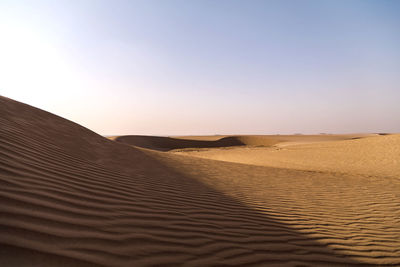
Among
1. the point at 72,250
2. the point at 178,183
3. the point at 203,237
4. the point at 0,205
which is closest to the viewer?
the point at 72,250

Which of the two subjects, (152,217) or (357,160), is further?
(357,160)

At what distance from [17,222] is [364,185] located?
8482 millimetres

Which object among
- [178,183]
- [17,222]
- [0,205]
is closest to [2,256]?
[17,222]

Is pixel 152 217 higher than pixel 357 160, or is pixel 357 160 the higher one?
pixel 152 217

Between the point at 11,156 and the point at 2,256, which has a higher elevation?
the point at 11,156

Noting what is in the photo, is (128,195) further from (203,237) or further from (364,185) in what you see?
(364,185)

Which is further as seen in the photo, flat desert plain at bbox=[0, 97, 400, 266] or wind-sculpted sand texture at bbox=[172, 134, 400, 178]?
wind-sculpted sand texture at bbox=[172, 134, 400, 178]

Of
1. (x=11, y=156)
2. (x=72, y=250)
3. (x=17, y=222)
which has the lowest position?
(x=72, y=250)

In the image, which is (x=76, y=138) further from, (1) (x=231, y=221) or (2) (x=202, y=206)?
(1) (x=231, y=221)

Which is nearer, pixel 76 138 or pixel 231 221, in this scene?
pixel 231 221

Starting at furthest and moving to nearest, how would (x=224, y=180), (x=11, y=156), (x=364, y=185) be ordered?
(x=364, y=185) → (x=224, y=180) → (x=11, y=156)

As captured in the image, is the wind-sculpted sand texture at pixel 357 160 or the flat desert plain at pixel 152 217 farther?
the wind-sculpted sand texture at pixel 357 160

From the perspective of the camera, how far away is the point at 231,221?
123 inches

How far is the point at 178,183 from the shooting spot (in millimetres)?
4605
